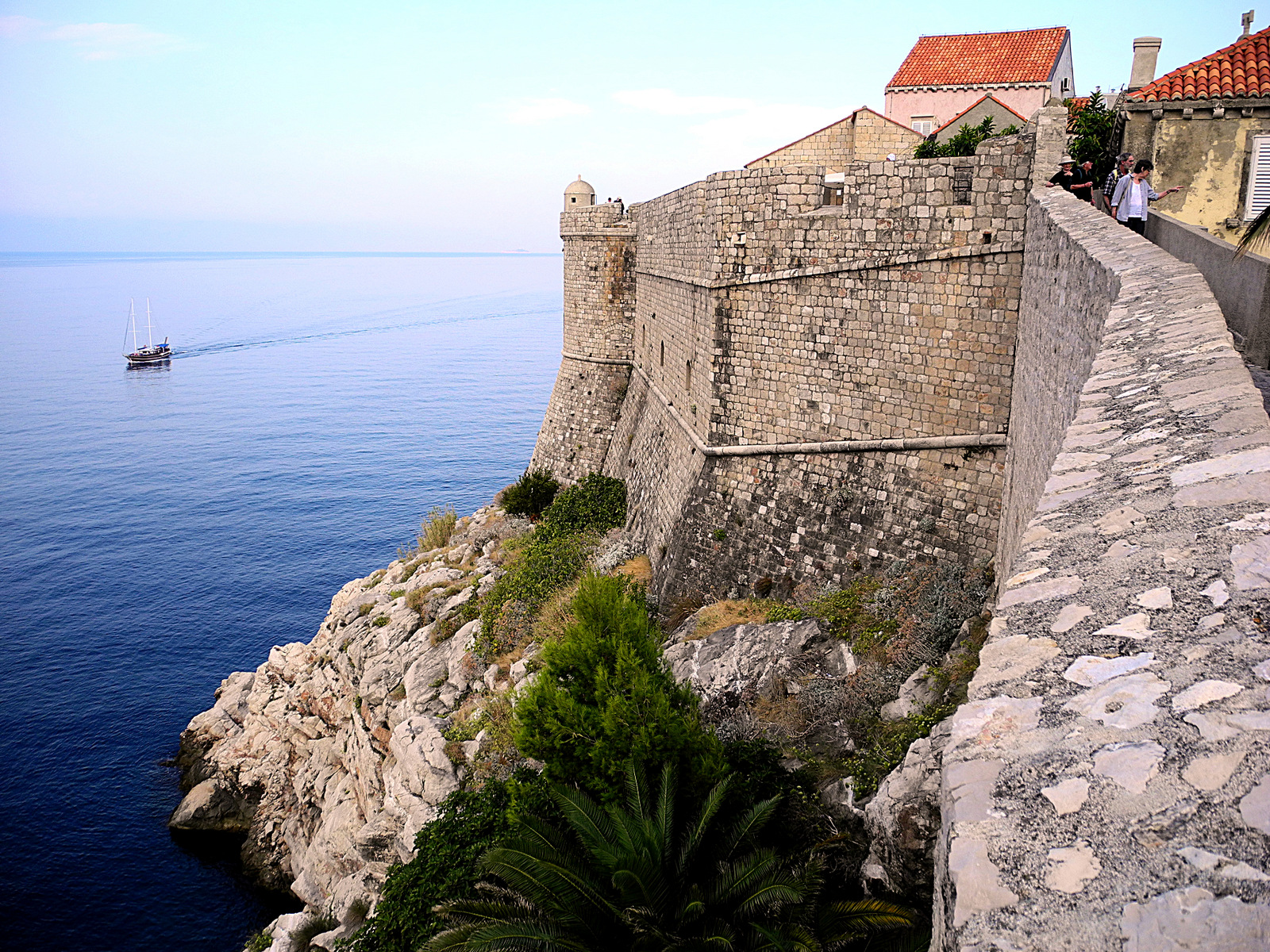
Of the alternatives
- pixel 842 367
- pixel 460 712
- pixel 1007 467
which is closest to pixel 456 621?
pixel 460 712

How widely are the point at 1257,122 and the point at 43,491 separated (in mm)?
46902

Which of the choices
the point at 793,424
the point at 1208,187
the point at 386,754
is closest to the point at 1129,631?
the point at 793,424

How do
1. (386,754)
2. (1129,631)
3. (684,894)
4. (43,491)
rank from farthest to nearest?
1. (43,491)
2. (386,754)
3. (684,894)
4. (1129,631)

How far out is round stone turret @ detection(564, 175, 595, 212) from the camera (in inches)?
865

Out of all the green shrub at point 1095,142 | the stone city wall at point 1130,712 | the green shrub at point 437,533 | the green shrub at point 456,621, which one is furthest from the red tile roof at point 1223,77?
the green shrub at point 437,533

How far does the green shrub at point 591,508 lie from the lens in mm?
18938

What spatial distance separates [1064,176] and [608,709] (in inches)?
293

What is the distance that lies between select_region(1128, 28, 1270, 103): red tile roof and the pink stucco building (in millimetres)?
10071

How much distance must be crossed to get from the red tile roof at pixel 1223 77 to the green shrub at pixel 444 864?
1223 centimetres

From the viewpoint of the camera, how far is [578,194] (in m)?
22.0

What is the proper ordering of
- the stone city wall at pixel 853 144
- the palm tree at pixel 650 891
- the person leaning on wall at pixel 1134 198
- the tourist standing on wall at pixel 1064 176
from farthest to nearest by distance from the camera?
1. the stone city wall at pixel 853 144
2. the tourist standing on wall at pixel 1064 176
3. the person leaning on wall at pixel 1134 198
4. the palm tree at pixel 650 891

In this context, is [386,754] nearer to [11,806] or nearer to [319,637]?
[319,637]

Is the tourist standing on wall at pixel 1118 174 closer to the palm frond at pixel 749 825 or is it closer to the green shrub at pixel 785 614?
the green shrub at pixel 785 614

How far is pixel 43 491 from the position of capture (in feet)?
137
